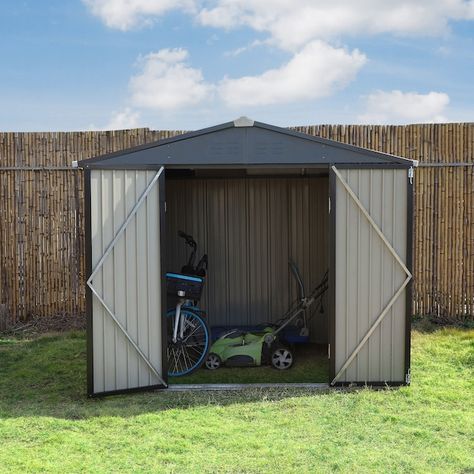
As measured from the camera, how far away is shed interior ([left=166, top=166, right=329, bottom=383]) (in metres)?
7.59

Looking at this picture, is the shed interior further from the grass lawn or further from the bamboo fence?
the grass lawn

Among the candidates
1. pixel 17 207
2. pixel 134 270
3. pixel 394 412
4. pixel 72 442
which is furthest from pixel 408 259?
pixel 17 207

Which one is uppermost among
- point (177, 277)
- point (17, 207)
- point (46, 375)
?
point (17, 207)

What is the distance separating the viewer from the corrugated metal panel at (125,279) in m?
5.51

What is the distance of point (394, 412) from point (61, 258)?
5001 millimetres

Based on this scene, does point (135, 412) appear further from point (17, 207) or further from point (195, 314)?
point (17, 207)

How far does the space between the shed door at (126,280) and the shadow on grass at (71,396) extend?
0.79 feet

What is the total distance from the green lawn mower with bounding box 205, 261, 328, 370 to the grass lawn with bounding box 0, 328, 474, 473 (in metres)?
0.86

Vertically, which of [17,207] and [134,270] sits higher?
[17,207]

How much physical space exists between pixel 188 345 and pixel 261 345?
0.75m

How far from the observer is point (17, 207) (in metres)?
8.36

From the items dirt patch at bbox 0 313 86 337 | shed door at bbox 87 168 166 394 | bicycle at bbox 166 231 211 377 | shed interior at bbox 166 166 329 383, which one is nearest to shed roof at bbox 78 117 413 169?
shed door at bbox 87 168 166 394

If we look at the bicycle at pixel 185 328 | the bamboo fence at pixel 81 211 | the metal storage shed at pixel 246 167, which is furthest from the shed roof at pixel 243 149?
the bamboo fence at pixel 81 211

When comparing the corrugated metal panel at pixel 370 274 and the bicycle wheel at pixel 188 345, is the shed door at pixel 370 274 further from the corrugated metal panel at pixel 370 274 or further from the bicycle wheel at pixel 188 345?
the bicycle wheel at pixel 188 345
